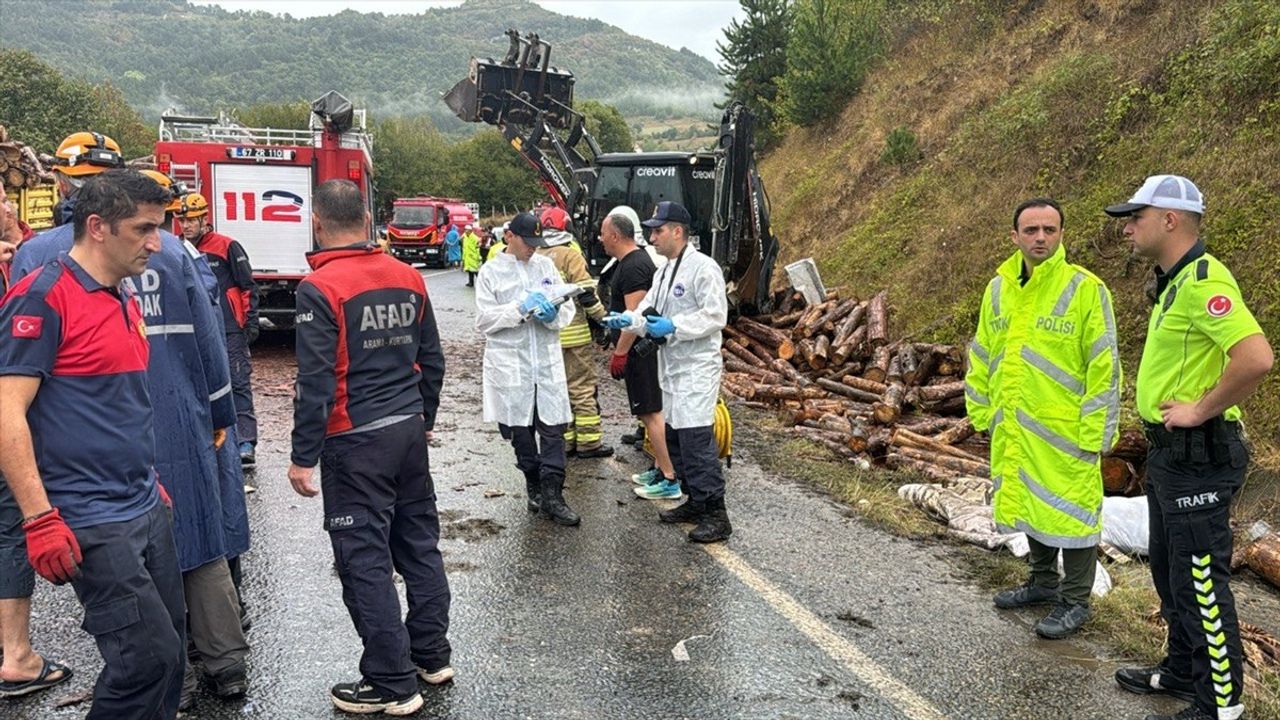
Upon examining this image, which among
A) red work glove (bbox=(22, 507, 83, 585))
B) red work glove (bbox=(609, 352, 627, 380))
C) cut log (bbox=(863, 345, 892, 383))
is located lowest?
cut log (bbox=(863, 345, 892, 383))

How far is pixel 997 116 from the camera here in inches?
594

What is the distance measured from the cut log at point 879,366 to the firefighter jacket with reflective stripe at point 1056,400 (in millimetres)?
5494

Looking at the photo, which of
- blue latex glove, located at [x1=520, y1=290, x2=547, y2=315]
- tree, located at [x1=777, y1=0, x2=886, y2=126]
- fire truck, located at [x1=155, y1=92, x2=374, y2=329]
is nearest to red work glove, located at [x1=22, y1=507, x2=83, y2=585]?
blue latex glove, located at [x1=520, y1=290, x2=547, y2=315]

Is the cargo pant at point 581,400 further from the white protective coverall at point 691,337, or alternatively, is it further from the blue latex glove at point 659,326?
the blue latex glove at point 659,326

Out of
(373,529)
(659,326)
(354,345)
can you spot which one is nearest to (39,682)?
(373,529)

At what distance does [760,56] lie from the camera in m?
26.6

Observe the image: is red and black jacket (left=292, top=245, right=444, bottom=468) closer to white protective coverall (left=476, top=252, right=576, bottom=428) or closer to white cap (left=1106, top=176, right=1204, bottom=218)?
white protective coverall (left=476, top=252, right=576, bottom=428)

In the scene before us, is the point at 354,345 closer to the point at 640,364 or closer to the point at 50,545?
the point at 50,545

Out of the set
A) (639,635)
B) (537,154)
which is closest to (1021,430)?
(639,635)

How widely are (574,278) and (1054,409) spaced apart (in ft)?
13.3

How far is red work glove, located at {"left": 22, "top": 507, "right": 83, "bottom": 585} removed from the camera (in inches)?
102

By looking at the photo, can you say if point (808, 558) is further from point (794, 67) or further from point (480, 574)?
point (794, 67)

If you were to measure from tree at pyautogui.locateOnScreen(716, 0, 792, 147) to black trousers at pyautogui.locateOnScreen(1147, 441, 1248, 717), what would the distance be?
74.3 feet

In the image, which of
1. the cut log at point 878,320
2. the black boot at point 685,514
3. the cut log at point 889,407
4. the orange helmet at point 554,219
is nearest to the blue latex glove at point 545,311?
the black boot at point 685,514
